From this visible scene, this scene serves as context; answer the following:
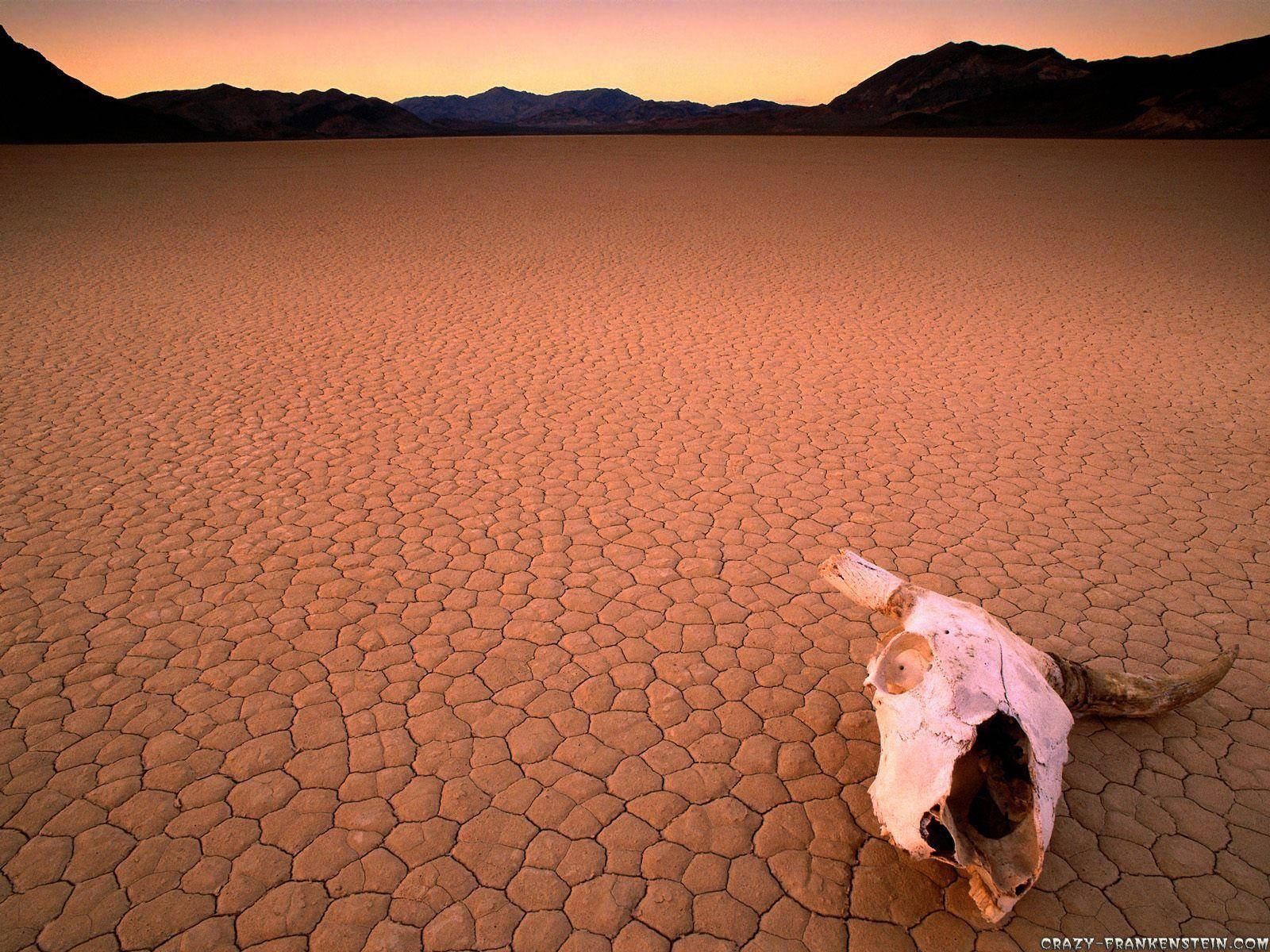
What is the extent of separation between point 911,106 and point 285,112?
56.2 m

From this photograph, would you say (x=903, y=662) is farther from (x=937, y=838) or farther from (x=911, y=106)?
(x=911, y=106)

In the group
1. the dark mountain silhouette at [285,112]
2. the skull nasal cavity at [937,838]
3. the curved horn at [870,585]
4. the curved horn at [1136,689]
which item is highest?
the curved horn at [870,585]

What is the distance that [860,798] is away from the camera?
2480 mm

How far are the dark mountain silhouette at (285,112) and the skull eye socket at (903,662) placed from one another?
2704 inches

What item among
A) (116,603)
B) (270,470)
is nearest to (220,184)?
(270,470)

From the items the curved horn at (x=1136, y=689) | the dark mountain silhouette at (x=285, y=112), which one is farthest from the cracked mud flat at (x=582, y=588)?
the dark mountain silhouette at (x=285, y=112)

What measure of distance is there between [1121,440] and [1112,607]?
6.87 ft

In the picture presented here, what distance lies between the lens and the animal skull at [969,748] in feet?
6.31

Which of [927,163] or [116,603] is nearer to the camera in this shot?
[116,603]

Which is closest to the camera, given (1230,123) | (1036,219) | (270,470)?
(270,470)

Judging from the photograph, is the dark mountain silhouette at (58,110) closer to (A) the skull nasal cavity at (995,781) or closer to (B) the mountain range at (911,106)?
(B) the mountain range at (911,106)

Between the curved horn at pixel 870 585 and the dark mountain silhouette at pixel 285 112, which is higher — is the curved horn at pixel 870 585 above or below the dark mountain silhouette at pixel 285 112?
above

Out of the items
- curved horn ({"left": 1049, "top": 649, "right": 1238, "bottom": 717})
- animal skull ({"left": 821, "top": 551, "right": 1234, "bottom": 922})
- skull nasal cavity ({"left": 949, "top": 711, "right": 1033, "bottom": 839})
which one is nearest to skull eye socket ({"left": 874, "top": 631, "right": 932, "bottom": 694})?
animal skull ({"left": 821, "top": 551, "right": 1234, "bottom": 922})

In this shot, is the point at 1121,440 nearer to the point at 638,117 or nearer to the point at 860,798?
the point at 860,798
